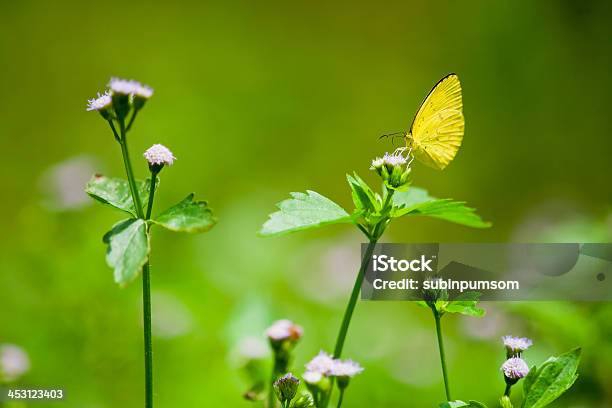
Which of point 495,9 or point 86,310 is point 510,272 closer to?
point 86,310

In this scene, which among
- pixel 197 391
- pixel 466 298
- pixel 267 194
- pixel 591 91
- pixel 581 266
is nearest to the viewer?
pixel 466 298

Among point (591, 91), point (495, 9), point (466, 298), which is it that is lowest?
point (466, 298)

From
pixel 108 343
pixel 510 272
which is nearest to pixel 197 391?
pixel 108 343

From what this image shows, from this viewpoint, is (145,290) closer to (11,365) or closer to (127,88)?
(127,88)

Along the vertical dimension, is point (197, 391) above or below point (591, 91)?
below

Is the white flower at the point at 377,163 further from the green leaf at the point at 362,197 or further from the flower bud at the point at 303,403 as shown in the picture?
the flower bud at the point at 303,403

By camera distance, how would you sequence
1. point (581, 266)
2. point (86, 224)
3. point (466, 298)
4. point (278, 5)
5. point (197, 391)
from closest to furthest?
point (466, 298) → point (581, 266) → point (197, 391) → point (86, 224) → point (278, 5)
